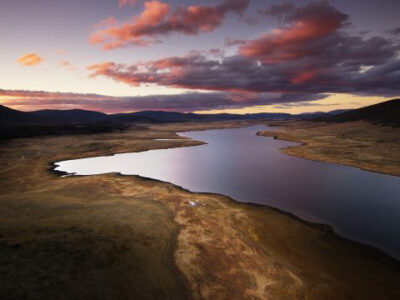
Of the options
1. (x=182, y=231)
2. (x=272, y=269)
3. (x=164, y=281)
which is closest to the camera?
(x=164, y=281)

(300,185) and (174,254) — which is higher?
(300,185)

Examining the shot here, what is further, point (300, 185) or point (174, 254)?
point (300, 185)

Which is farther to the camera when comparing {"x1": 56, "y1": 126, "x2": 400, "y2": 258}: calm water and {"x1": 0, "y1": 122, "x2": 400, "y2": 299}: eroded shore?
{"x1": 56, "y1": 126, "x2": 400, "y2": 258}: calm water

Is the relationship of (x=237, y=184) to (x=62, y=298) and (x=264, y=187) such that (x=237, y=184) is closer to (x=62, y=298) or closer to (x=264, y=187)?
(x=264, y=187)

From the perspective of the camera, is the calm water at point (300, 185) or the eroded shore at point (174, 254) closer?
the eroded shore at point (174, 254)

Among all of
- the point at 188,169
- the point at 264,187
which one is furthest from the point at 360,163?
the point at 188,169
